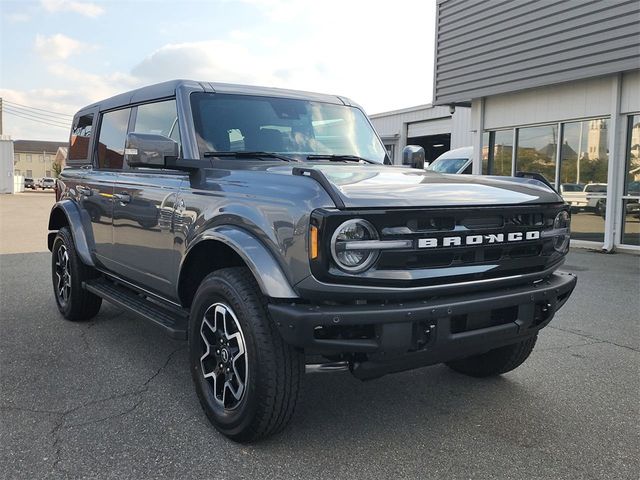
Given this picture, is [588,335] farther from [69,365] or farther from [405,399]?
[69,365]

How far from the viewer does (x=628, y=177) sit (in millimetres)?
10406

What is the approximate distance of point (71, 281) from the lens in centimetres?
Answer: 521

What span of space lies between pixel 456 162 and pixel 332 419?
12543 millimetres

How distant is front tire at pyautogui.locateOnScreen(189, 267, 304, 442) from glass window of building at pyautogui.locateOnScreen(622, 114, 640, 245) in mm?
9443

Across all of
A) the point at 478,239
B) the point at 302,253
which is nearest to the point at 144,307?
the point at 302,253

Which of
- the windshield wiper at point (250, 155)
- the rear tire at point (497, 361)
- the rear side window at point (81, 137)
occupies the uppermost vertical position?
the rear side window at point (81, 137)

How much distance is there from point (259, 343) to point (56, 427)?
1337 mm

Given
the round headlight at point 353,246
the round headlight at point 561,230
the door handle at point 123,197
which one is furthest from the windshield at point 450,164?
the round headlight at point 353,246

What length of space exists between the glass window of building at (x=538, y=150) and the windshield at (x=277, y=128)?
8.50 m

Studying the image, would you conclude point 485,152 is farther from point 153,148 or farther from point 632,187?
point 153,148

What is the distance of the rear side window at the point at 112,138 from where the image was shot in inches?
185

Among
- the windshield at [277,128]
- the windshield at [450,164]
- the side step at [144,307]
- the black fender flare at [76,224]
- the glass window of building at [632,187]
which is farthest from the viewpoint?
the windshield at [450,164]

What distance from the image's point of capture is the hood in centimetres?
267

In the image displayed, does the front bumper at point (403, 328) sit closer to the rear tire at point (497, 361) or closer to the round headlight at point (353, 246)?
the round headlight at point (353, 246)
